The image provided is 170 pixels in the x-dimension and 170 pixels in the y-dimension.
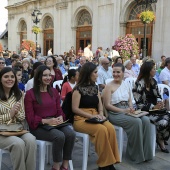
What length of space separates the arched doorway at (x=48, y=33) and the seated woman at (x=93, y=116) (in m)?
21.6

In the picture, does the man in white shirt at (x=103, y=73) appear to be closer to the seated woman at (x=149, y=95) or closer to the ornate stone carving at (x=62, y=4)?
the seated woman at (x=149, y=95)

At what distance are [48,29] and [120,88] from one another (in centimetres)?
2198

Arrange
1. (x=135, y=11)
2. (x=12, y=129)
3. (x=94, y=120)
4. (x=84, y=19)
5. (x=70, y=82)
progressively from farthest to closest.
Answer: (x=84, y=19) < (x=135, y=11) < (x=70, y=82) < (x=94, y=120) < (x=12, y=129)

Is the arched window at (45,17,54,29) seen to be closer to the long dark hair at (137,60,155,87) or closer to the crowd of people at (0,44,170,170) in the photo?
the long dark hair at (137,60,155,87)

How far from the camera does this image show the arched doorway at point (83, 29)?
20.9 meters

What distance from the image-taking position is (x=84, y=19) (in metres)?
21.4

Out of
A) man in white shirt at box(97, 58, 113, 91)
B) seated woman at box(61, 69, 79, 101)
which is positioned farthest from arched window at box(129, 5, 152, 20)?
seated woman at box(61, 69, 79, 101)

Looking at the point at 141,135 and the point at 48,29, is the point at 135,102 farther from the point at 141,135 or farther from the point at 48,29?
the point at 48,29

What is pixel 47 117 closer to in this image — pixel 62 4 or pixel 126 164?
pixel 126 164

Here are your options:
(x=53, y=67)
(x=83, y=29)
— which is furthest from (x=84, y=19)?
(x=53, y=67)

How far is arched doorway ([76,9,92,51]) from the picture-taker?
68.6 ft

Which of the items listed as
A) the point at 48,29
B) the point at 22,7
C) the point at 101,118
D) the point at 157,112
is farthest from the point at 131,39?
the point at 22,7

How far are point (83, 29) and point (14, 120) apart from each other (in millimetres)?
18553

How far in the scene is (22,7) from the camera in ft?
94.7
